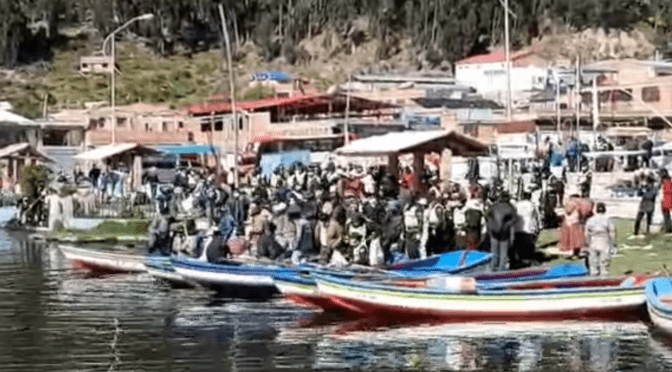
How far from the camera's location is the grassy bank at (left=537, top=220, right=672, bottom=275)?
116 feet

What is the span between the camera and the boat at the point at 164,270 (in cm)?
3762

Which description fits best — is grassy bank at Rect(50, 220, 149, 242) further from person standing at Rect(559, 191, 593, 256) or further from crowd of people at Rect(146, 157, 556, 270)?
person standing at Rect(559, 191, 593, 256)

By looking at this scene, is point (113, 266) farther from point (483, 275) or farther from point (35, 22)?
point (35, 22)

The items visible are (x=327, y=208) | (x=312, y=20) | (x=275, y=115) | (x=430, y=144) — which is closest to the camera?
(x=327, y=208)

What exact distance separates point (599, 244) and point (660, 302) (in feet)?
15.3

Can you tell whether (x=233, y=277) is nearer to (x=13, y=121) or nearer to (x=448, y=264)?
(x=448, y=264)

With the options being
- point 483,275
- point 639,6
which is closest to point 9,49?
→ point 639,6

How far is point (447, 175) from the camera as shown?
59.5 meters

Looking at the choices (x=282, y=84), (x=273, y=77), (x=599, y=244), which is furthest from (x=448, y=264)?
(x=273, y=77)

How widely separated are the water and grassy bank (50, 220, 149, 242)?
19.6 metres

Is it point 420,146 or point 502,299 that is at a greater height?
point 420,146

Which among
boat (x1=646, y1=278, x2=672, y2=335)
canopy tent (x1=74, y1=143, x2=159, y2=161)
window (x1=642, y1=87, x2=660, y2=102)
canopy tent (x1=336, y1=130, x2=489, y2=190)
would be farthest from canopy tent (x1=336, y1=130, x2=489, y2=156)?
window (x1=642, y1=87, x2=660, y2=102)

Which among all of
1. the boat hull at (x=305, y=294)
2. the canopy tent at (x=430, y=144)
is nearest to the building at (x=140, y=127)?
the canopy tent at (x=430, y=144)

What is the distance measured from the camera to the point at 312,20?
532 feet
